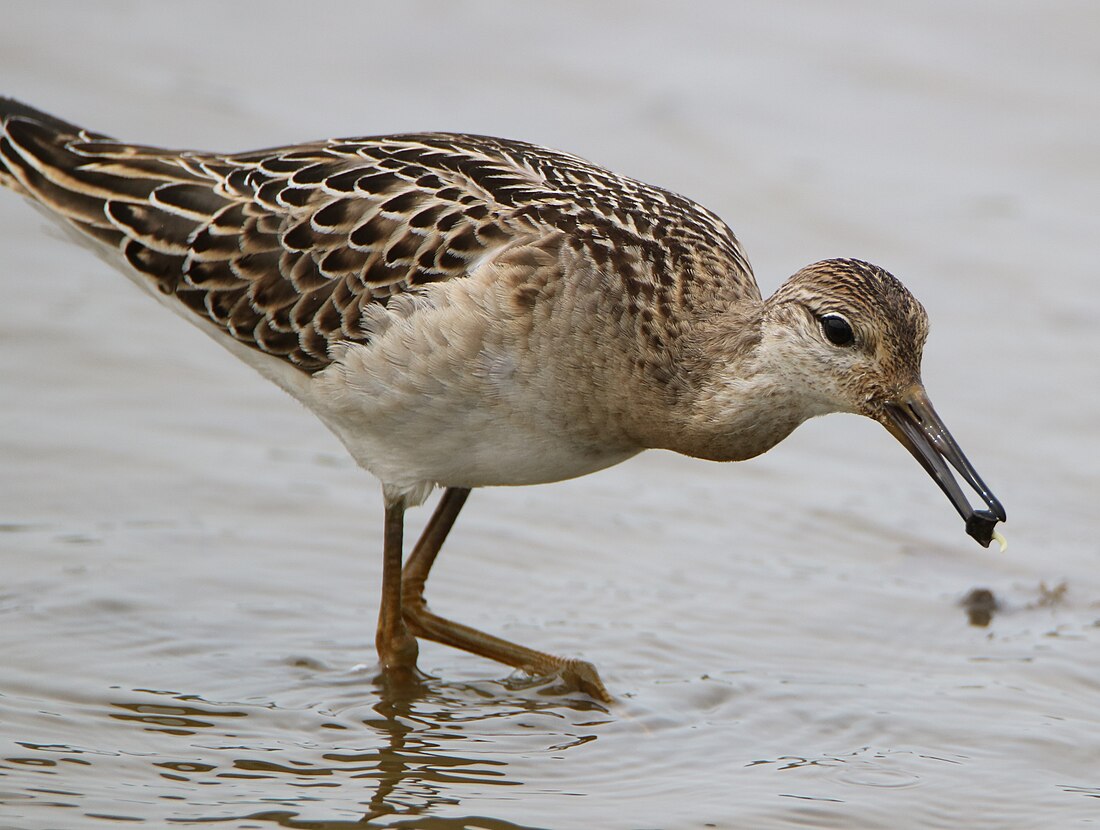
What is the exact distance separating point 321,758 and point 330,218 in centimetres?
248

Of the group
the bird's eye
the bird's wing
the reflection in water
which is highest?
the bird's wing

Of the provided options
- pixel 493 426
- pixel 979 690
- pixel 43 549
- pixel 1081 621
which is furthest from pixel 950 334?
pixel 43 549

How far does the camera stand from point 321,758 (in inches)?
297

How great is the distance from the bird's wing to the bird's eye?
2.60ft

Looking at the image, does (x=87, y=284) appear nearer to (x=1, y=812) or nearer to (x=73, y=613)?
(x=73, y=613)

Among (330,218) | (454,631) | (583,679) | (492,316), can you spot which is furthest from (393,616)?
(330,218)

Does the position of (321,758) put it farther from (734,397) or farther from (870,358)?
(870,358)

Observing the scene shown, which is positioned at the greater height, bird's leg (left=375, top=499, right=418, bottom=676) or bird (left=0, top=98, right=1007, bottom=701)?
bird (left=0, top=98, right=1007, bottom=701)

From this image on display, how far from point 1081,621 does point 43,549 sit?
17.0ft

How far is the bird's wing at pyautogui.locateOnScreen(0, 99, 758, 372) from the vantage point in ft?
26.6

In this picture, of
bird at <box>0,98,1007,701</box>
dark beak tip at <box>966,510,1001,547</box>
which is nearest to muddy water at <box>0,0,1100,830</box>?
bird at <box>0,98,1007,701</box>

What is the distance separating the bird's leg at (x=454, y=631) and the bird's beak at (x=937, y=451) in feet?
6.11

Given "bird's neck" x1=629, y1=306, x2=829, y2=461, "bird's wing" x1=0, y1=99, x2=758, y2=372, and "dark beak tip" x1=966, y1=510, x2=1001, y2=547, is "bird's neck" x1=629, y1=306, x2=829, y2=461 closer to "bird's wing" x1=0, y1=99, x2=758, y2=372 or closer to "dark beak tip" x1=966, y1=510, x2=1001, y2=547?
"bird's wing" x1=0, y1=99, x2=758, y2=372

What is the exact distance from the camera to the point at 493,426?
7.96m
